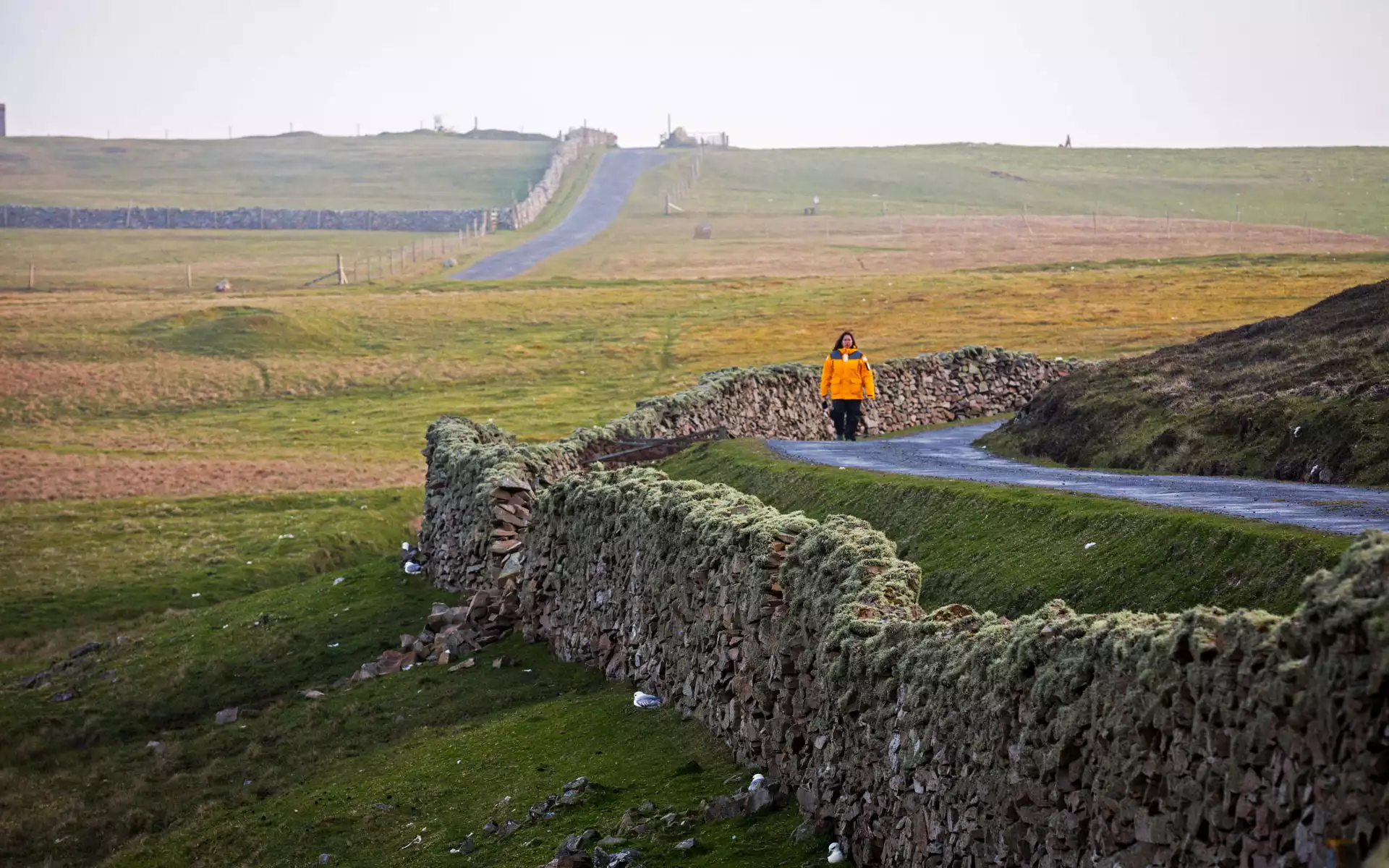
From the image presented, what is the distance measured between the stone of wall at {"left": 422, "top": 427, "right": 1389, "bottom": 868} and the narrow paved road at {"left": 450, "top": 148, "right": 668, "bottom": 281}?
92695mm

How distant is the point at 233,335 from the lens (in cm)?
7606

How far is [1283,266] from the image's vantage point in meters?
85.9

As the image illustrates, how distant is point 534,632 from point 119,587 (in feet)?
45.2

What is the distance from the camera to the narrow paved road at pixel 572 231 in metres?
116

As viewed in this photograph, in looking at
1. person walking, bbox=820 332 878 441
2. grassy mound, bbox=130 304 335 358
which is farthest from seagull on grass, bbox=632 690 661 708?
grassy mound, bbox=130 304 335 358

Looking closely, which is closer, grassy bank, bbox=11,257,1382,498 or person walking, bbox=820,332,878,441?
person walking, bbox=820,332,878,441

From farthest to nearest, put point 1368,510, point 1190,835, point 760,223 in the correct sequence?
point 760,223, point 1368,510, point 1190,835

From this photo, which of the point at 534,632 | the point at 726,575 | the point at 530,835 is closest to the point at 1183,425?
the point at 534,632

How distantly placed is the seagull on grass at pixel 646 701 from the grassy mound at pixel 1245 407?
914 centimetres

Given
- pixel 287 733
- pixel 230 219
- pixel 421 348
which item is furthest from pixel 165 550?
pixel 230 219

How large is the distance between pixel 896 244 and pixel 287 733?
377 ft

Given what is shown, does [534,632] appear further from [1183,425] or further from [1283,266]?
[1283,266]

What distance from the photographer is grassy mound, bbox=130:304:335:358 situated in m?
74.2

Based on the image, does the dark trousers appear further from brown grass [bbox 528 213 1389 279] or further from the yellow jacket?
brown grass [bbox 528 213 1389 279]
